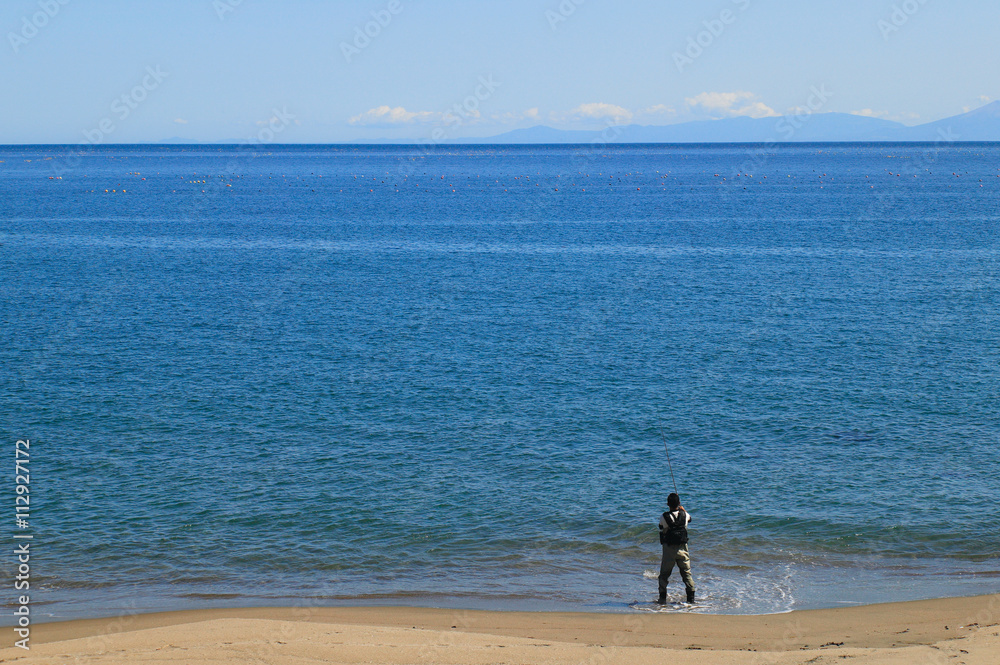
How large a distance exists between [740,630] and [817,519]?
7469mm

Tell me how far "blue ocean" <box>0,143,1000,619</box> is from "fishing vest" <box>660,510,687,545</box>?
4.80 feet

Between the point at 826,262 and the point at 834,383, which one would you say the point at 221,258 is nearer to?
the point at 826,262

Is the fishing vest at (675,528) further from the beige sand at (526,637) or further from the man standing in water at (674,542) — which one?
the beige sand at (526,637)

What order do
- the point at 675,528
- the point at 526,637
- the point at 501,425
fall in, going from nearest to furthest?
1. the point at 526,637
2. the point at 675,528
3. the point at 501,425

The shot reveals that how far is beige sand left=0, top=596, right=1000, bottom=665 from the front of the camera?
13711mm

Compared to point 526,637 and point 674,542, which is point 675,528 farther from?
point 526,637

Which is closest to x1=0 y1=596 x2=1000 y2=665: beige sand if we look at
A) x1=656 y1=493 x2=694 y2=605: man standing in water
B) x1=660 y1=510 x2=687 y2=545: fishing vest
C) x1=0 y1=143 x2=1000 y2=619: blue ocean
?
x1=656 y1=493 x2=694 y2=605: man standing in water

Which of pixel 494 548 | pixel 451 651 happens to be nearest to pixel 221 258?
pixel 494 548

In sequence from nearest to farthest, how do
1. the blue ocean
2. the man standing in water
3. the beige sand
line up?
the beige sand < the man standing in water < the blue ocean

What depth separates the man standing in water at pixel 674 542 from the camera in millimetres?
16297

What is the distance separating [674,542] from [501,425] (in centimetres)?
1397

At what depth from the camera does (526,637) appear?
15117mm

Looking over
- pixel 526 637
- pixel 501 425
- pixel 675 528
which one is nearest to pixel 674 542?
pixel 675 528

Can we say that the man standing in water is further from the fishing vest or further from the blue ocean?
the blue ocean
